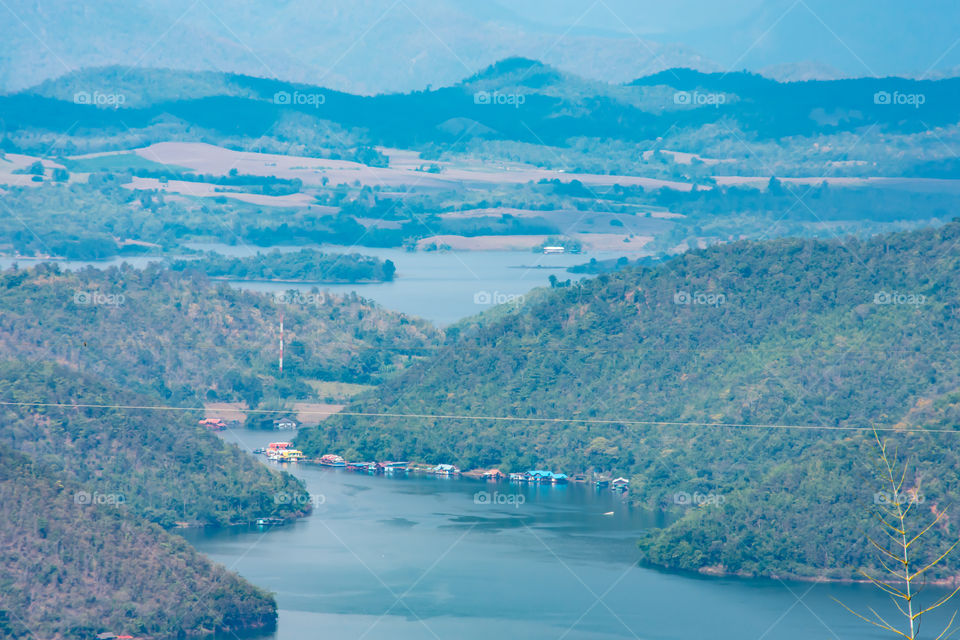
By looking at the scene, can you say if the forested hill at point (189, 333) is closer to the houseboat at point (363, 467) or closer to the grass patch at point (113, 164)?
the houseboat at point (363, 467)

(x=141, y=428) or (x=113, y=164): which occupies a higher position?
(x=113, y=164)

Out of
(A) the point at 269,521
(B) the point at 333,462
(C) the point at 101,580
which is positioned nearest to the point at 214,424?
(B) the point at 333,462

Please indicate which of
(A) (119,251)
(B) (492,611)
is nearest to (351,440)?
(B) (492,611)

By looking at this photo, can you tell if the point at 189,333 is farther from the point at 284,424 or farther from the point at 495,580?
the point at 495,580

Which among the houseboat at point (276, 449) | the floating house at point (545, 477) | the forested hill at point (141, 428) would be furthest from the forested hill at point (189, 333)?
the floating house at point (545, 477)

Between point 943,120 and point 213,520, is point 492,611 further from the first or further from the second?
Result: point 943,120

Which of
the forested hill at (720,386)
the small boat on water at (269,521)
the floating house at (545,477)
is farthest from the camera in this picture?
the floating house at (545,477)
